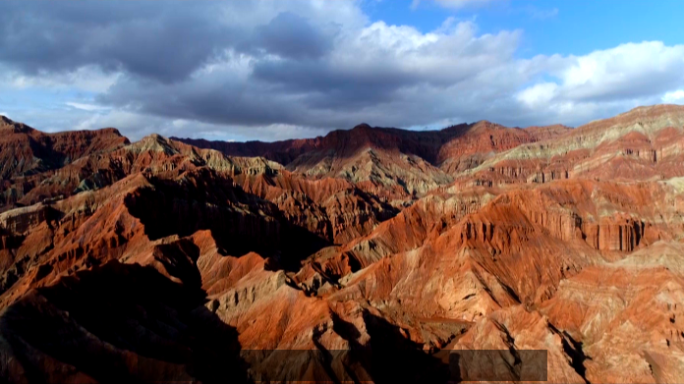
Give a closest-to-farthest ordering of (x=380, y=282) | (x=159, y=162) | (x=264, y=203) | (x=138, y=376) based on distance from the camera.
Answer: (x=138, y=376) < (x=380, y=282) < (x=264, y=203) < (x=159, y=162)

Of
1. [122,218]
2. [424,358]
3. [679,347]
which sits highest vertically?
[122,218]

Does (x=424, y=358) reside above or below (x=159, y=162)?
below

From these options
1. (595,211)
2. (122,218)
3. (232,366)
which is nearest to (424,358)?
(232,366)

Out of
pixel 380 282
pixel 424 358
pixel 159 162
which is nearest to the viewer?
pixel 424 358

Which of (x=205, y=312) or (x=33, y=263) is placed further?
(x=33, y=263)

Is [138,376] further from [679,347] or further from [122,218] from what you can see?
[122,218]

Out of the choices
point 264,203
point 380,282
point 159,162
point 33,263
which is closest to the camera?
point 380,282

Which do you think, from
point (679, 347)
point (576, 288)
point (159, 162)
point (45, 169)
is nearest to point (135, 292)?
point (576, 288)

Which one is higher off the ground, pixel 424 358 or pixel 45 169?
pixel 45 169

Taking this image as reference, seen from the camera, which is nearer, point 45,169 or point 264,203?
point 264,203

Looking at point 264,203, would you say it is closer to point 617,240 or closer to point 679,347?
point 617,240
